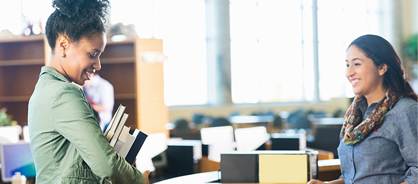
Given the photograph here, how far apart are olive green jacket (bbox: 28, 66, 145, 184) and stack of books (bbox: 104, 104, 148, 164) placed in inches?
5.2

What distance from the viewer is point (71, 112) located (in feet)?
4.07

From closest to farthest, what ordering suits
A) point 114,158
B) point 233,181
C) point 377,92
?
1. point 114,158
2. point 377,92
3. point 233,181

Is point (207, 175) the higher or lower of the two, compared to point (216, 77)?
lower

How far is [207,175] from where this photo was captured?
2.55 m

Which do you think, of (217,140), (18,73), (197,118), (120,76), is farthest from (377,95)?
(197,118)

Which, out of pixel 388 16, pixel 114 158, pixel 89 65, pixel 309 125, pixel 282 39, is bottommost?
pixel 309 125

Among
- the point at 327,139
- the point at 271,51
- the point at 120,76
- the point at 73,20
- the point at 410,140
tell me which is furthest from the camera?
the point at 271,51

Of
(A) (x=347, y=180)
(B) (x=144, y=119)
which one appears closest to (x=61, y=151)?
(A) (x=347, y=180)

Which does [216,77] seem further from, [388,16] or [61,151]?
[61,151]

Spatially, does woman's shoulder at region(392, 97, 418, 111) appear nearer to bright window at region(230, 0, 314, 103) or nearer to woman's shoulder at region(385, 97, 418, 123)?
woman's shoulder at region(385, 97, 418, 123)

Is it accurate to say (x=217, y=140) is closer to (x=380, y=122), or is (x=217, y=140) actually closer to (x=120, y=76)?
(x=380, y=122)

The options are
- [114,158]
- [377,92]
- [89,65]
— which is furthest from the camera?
[377,92]

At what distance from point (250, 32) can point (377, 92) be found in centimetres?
1051

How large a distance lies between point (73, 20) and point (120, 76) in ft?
17.1
